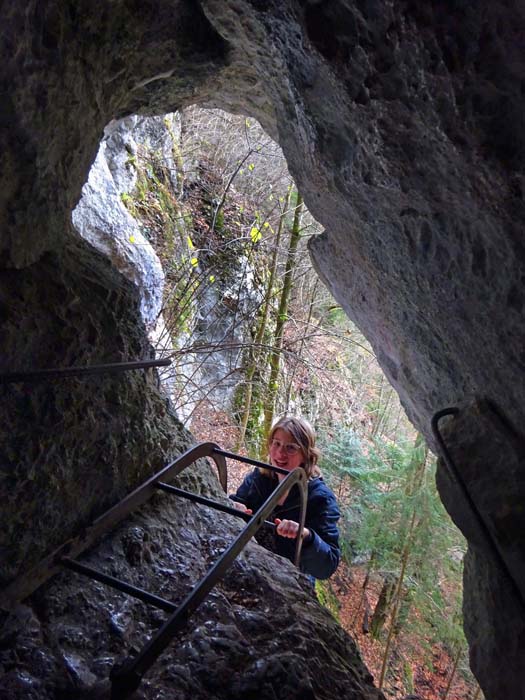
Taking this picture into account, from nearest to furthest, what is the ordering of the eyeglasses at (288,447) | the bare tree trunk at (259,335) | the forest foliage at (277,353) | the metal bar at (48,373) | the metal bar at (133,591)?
the metal bar at (133,591), the metal bar at (48,373), the eyeglasses at (288,447), the forest foliage at (277,353), the bare tree trunk at (259,335)

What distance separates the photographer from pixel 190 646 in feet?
4.66

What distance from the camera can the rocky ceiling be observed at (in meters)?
1.19

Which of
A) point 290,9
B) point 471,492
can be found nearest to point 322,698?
point 471,492

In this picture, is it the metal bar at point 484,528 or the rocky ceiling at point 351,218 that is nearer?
the rocky ceiling at point 351,218

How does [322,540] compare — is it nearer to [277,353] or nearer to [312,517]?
[312,517]

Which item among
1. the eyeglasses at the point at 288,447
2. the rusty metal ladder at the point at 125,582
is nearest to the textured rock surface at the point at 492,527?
the rusty metal ladder at the point at 125,582

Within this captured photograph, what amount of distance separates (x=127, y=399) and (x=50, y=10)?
1.30m

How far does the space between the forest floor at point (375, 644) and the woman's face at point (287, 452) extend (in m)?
2.56

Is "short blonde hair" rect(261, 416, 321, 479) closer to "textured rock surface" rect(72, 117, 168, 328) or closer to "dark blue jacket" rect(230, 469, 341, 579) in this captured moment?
"dark blue jacket" rect(230, 469, 341, 579)

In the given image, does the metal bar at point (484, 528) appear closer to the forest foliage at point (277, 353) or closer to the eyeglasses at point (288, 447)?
the eyeglasses at point (288, 447)

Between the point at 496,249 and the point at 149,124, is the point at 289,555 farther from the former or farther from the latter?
the point at 149,124

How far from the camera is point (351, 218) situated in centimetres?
204

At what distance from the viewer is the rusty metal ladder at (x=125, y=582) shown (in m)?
0.99

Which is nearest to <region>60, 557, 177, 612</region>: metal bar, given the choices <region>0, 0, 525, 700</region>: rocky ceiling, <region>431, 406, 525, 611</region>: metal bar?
<region>0, 0, 525, 700</region>: rocky ceiling
